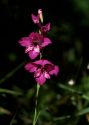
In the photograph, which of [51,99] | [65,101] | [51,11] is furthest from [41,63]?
[51,11]

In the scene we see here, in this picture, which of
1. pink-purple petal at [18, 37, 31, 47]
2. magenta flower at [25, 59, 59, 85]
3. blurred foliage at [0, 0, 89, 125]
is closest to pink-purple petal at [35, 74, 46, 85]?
magenta flower at [25, 59, 59, 85]

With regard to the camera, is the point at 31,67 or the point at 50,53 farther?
the point at 50,53

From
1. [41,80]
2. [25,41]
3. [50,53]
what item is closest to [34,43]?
[25,41]

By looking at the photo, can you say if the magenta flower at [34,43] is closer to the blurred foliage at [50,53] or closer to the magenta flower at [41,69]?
the magenta flower at [41,69]

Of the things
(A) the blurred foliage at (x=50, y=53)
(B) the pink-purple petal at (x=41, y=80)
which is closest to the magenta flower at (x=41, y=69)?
(B) the pink-purple petal at (x=41, y=80)

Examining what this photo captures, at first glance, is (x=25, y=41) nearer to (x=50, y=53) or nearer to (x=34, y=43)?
(x=34, y=43)
